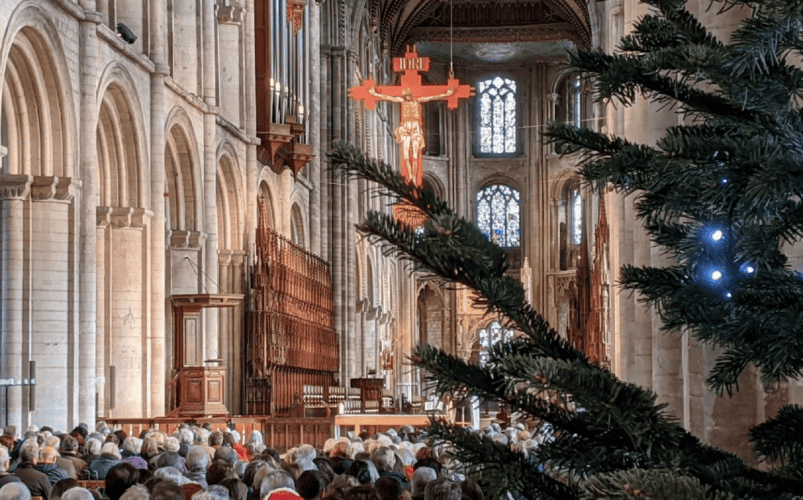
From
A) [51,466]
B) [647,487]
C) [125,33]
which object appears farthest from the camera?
[125,33]

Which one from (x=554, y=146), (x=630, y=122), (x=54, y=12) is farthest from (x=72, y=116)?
(x=554, y=146)

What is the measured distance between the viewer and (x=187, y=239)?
22.4 meters

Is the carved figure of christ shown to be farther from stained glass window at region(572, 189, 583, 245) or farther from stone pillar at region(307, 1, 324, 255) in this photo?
stained glass window at region(572, 189, 583, 245)

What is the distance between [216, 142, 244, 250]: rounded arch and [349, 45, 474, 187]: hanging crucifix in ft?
20.6

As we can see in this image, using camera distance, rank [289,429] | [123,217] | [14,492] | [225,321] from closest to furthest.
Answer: [14,492]
[289,429]
[123,217]
[225,321]

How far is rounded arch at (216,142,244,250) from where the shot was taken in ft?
81.5

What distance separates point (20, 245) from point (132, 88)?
3882 millimetres

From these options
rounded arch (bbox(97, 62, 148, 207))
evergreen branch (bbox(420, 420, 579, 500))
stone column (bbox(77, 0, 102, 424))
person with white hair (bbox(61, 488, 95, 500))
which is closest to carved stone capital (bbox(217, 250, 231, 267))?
rounded arch (bbox(97, 62, 148, 207))

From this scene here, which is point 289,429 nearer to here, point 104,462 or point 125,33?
point 125,33

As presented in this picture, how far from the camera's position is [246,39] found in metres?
25.6

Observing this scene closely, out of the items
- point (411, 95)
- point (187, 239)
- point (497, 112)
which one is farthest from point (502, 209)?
point (187, 239)

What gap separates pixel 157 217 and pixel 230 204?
16.7 ft

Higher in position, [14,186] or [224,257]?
[14,186]

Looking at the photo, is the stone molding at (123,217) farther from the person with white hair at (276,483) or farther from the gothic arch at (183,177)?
the person with white hair at (276,483)
